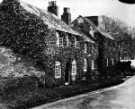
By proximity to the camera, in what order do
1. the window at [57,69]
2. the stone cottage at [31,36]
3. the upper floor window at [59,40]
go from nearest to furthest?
the stone cottage at [31,36]
the window at [57,69]
the upper floor window at [59,40]

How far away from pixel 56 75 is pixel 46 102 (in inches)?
478

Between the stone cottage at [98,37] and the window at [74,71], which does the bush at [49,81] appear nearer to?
the window at [74,71]

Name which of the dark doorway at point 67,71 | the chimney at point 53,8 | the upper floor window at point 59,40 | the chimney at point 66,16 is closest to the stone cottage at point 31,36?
the upper floor window at point 59,40

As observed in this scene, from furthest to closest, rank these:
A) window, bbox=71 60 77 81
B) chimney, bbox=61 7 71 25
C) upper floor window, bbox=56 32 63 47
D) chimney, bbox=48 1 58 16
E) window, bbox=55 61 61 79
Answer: chimney, bbox=61 7 71 25 → chimney, bbox=48 1 58 16 → window, bbox=71 60 77 81 → upper floor window, bbox=56 32 63 47 → window, bbox=55 61 61 79

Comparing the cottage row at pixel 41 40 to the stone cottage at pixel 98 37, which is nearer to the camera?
the cottage row at pixel 41 40

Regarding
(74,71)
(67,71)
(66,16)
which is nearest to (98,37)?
(66,16)

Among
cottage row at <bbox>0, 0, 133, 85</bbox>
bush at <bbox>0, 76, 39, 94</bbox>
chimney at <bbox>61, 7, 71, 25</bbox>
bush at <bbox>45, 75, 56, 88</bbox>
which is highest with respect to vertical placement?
chimney at <bbox>61, 7, 71, 25</bbox>

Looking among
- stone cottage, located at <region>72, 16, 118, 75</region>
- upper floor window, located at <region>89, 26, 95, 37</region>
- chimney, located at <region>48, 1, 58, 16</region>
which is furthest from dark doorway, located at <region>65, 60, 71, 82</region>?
upper floor window, located at <region>89, 26, 95, 37</region>

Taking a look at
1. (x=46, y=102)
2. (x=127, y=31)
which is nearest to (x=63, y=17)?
(x=46, y=102)

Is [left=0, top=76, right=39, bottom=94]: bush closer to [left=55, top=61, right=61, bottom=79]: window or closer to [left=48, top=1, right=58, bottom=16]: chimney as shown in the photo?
[left=55, top=61, right=61, bottom=79]: window

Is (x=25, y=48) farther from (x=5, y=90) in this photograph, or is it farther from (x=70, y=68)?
(x=5, y=90)

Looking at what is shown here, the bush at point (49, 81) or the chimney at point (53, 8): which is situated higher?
the chimney at point (53, 8)

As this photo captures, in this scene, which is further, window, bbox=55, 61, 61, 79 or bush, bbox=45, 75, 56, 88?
window, bbox=55, 61, 61, 79

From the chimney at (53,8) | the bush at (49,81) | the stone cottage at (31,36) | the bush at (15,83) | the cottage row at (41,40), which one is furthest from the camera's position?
the chimney at (53,8)
